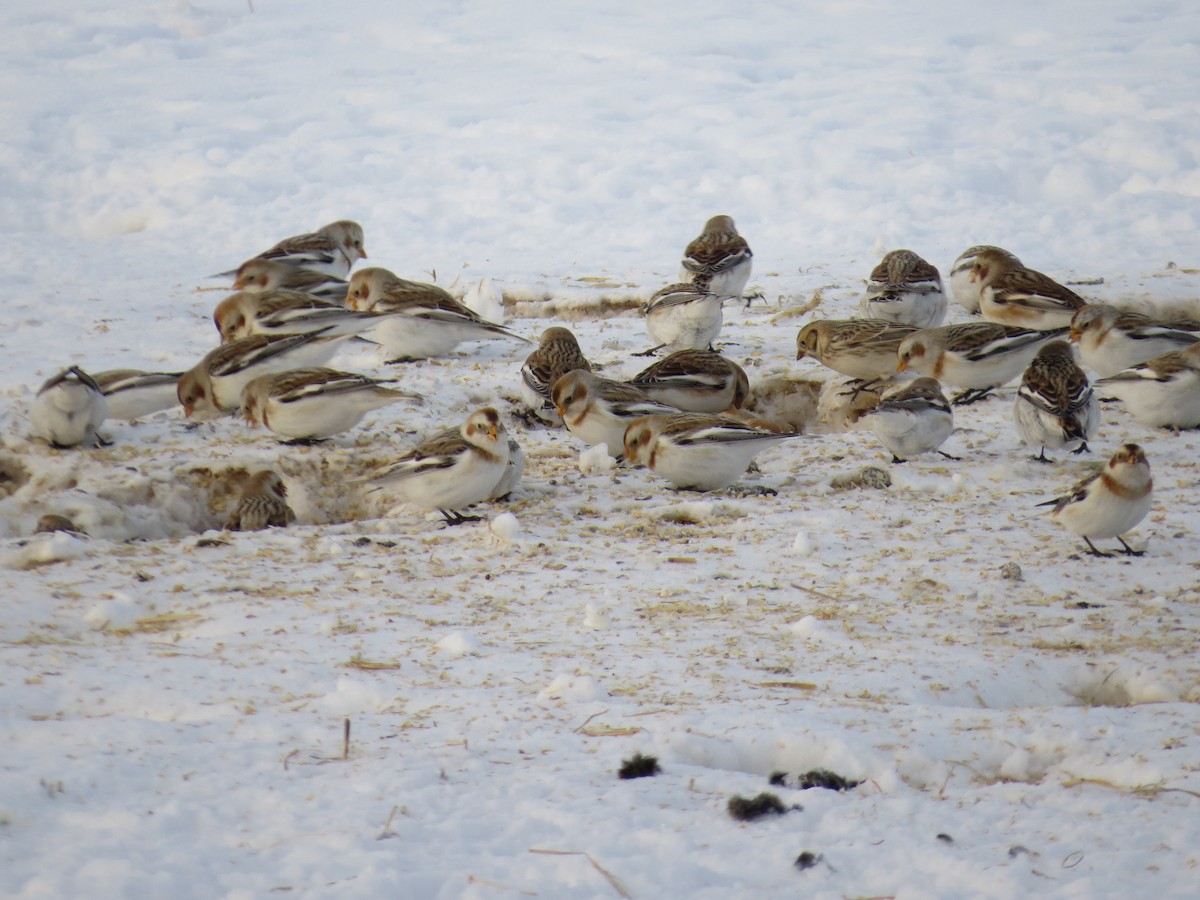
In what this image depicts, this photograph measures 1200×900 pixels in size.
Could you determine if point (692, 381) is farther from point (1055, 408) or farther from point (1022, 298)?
point (1022, 298)

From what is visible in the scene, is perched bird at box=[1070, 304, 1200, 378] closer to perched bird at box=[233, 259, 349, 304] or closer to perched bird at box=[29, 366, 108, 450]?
perched bird at box=[233, 259, 349, 304]

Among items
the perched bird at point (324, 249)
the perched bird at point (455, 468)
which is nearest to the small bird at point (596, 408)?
the perched bird at point (455, 468)

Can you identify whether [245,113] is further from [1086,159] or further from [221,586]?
[221,586]

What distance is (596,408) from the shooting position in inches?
284

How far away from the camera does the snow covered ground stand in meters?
2.87

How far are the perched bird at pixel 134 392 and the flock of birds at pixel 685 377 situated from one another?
0.04 feet

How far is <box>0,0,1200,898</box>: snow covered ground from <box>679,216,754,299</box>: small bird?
22.2 inches

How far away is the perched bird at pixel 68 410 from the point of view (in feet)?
22.1

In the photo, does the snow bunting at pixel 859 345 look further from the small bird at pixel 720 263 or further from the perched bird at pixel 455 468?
the perched bird at pixel 455 468

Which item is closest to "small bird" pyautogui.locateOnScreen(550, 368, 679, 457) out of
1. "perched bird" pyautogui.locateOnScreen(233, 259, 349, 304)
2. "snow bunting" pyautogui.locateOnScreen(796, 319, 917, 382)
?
"snow bunting" pyautogui.locateOnScreen(796, 319, 917, 382)

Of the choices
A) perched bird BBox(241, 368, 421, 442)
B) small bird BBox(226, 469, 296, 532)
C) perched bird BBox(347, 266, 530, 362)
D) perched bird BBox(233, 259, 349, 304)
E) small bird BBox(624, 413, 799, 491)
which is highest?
perched bird BBox(233, 259, 349, 304)

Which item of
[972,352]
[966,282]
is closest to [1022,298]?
[966,282]

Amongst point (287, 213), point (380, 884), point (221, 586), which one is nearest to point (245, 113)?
point (287, 213)

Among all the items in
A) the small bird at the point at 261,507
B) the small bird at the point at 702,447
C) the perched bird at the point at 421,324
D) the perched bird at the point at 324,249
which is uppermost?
the perched bird at the point at 324,249
